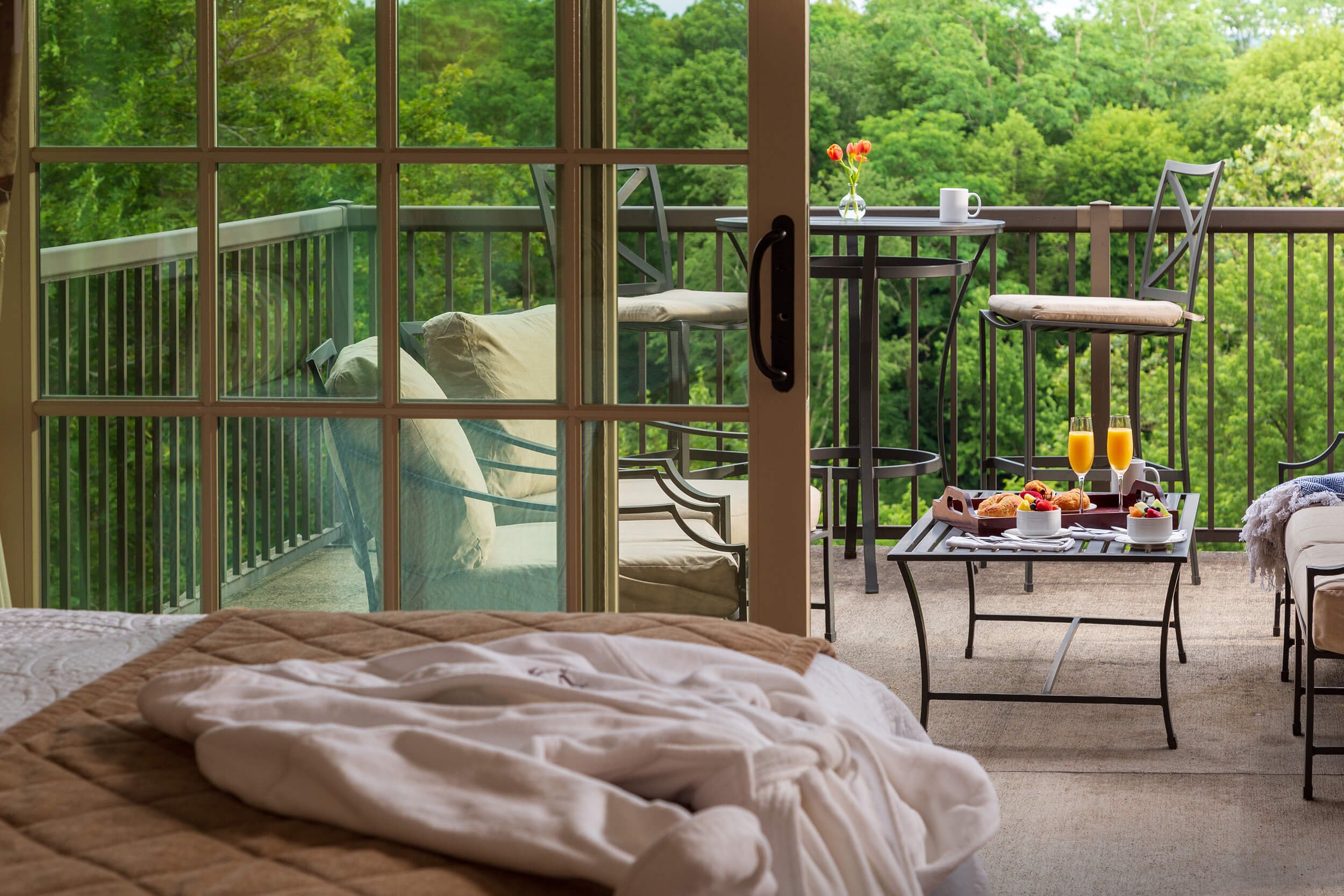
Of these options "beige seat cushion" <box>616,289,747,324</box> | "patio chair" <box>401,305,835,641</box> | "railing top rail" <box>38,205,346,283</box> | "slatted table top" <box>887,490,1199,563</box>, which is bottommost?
"slatted table top" <box>887,490,1199,563</box>

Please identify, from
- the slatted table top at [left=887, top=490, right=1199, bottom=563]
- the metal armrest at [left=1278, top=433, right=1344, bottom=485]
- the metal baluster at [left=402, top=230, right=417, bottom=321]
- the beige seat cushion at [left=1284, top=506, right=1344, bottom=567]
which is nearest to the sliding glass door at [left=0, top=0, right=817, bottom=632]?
the metal baluster at [left=402, top=230, right=417, bottom=321]

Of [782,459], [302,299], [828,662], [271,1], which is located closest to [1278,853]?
[782,459]

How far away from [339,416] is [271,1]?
2.15 feet

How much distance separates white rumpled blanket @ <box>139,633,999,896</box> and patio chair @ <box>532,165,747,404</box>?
1054 millimetres

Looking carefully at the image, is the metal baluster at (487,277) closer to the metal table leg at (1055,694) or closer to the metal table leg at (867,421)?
the metal table leg at (1055,694)

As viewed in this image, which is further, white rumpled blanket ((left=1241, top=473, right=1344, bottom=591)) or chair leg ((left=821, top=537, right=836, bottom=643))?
chair leg ((left=821, top=537, right=836, bottom=643))

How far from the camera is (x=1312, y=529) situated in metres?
2.88

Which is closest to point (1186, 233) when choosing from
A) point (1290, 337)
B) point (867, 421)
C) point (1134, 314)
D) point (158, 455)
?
point (1134, 314)

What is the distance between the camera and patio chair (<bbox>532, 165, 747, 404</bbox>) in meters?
2.19

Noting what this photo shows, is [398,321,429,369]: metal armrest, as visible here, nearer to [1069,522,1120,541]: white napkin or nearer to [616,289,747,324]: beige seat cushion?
[616,289,747,324]: beige seat cushion

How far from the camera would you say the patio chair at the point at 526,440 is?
2.22 m

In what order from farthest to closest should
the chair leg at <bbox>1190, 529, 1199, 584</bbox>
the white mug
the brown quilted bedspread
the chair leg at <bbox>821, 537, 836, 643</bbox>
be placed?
the white mug, the chair leg at <bbox>1190, 529, 1199, 584</bbox>, the chair leg at <bbox>821, 537, 836, 643</bbox>, the brown quilted bedspread

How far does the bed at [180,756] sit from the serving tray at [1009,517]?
150cm

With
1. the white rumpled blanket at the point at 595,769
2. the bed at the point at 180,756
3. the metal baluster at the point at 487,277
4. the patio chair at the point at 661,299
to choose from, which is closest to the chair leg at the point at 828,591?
the patio chair at the point at 661,299
